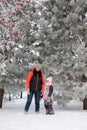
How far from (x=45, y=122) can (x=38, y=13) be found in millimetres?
6668

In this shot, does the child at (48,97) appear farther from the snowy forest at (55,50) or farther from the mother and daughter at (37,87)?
the snowy forest at (55,50)

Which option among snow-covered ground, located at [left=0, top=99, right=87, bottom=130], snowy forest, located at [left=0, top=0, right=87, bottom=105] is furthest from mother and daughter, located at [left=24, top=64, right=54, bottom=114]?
snowy forest, located at [left=0, top=0, right=87, bottom=105]

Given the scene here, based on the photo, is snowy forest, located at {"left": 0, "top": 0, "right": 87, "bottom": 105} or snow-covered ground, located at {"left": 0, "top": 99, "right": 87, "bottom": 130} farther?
snowy forest, located at {"left": 0, "top": 0, "right": 87, "bottom": 105}

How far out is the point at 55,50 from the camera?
1731 centimetres

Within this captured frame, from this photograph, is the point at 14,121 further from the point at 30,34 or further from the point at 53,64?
the point at 30,34

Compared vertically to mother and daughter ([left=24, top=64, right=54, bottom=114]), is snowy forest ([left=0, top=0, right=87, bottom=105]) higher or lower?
higher

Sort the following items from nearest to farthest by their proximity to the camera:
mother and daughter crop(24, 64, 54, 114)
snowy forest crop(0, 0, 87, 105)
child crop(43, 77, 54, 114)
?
child crop(43, 77, 54, 114) → mother and daughter crop(24, 64, 54, 114) → snowy forest crop(0, 0, 87, 105)

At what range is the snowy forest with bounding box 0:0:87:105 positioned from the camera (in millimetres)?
16734

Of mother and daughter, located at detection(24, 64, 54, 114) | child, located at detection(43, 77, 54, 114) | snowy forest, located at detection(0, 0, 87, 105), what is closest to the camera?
child, located at detection(43, 77, 54, 114)

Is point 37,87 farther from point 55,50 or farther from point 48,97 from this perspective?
point 55,50

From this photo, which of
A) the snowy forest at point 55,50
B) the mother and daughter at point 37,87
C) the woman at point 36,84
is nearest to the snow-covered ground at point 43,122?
the mother and daughter at point 37,87

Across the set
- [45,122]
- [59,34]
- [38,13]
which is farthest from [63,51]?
[45,122]

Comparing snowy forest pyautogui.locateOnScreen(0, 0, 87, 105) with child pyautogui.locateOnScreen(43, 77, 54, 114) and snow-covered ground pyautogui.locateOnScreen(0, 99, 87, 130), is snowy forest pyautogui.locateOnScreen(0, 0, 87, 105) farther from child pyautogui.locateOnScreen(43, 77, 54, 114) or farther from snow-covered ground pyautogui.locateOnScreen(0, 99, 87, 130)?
snow-covered ground pyautogui.locateOnScreen(0, 99, 87, 130)

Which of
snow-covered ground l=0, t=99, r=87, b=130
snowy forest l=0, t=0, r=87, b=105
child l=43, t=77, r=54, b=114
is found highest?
snowy forest l=0, t=0, r=87, b=105
